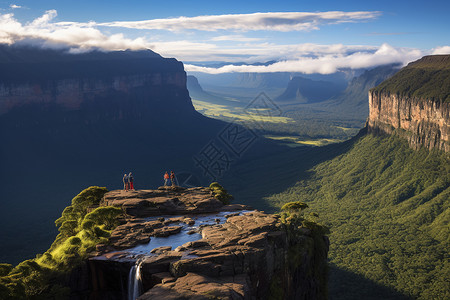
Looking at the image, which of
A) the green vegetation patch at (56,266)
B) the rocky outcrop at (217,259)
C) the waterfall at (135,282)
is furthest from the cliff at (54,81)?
the waterfall at (135,282)

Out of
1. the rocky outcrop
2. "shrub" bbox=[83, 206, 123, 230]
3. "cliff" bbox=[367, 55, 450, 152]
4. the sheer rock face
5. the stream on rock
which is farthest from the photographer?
"cliff" bbox=[367, 55, 450, 152]

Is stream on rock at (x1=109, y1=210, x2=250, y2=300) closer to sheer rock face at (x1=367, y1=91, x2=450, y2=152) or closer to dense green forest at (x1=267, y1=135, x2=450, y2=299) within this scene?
dense green forest at (x1=267, y1=135, x2=450, y2=299)

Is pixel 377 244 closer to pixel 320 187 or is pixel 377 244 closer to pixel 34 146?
pixel 320 187

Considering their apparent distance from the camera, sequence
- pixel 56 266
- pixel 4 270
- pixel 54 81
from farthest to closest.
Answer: pixel 54 81
pixel 56 266
pixel 4 270

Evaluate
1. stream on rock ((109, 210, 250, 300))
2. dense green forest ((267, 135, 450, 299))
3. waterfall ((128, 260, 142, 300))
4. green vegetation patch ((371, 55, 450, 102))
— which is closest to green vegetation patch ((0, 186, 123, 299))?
stream on rock ((109, 210, 250, 300))

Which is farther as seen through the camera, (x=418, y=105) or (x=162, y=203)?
Result: (x=418, y=105)

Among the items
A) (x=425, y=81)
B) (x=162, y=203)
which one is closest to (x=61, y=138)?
(x=162, y=203)

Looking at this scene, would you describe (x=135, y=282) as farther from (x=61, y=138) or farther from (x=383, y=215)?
(x=61, y=138)
